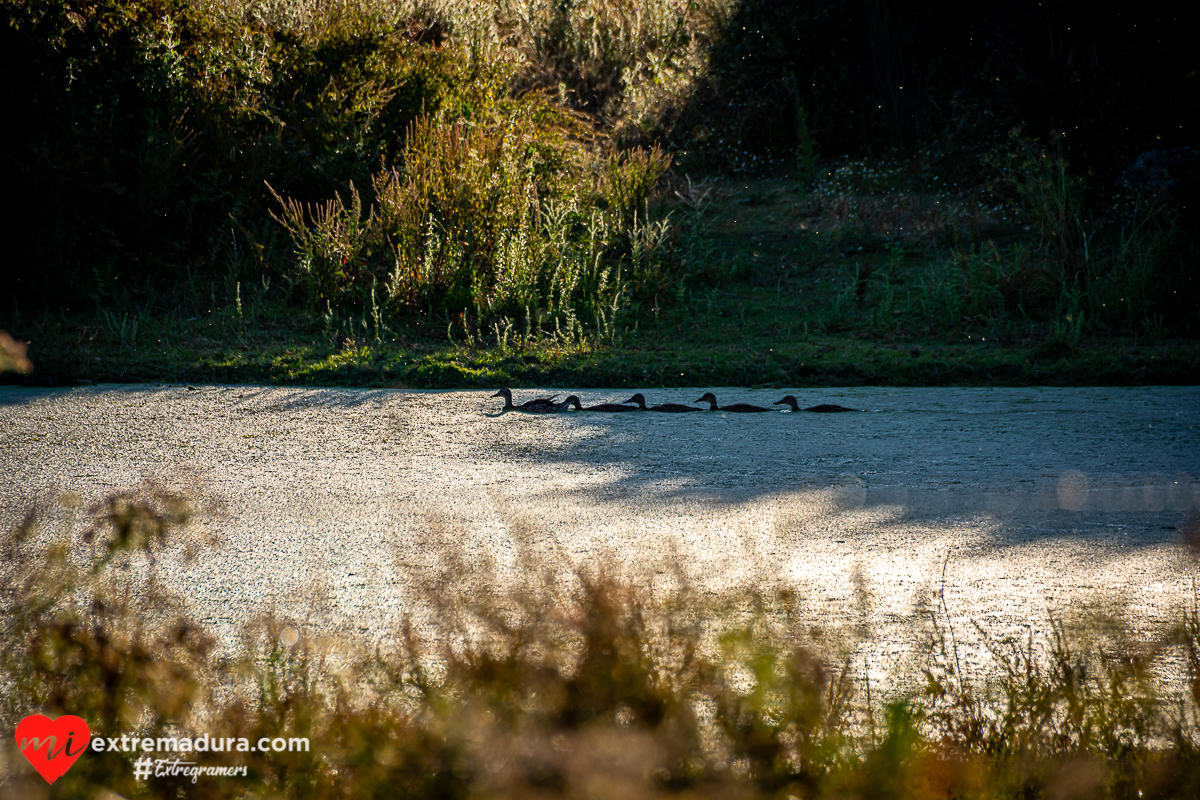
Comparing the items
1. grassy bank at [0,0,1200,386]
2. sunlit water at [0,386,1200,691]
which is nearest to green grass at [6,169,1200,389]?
grassy bank at [0,0,1200,386]

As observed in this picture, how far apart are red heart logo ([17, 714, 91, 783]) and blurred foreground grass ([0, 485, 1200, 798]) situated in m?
0.03

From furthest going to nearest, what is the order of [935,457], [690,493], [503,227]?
[503,227], [935,457], [690,493]

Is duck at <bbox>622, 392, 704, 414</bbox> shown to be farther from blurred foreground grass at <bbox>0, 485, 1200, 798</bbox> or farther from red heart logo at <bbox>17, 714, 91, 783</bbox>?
red heart logo at <bbox>17, 714, 91, 783</bbox>

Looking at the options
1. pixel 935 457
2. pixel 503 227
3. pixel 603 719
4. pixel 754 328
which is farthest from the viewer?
pixel 503 227

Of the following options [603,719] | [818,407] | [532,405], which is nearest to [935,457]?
[818,407]

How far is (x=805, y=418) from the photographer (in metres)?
5.41

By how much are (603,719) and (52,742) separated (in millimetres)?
1045

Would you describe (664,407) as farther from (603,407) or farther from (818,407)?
(818,407)

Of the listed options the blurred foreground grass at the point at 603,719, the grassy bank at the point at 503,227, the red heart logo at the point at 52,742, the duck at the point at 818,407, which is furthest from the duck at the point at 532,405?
the red heart logo at the point at 52,742

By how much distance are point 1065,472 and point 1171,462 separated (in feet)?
1.83

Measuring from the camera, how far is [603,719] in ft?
5.89

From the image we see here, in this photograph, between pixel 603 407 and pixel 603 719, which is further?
pixel 603 407

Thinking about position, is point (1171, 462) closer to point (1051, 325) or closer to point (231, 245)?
point (1051, 325)

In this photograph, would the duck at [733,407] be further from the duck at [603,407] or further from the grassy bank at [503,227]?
the grassy bank at [503,227]
